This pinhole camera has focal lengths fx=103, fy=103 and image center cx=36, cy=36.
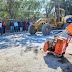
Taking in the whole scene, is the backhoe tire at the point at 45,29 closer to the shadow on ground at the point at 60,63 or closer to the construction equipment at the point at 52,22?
the construction equipment at the point at 52,22

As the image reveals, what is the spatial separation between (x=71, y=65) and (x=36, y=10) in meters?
23.5

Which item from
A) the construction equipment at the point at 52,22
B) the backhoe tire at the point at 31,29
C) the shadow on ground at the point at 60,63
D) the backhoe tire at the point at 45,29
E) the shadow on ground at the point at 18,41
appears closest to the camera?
the shadow on ground at the point at 60,63

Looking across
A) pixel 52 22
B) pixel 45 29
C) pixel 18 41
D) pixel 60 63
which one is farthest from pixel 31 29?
pixel 60 63

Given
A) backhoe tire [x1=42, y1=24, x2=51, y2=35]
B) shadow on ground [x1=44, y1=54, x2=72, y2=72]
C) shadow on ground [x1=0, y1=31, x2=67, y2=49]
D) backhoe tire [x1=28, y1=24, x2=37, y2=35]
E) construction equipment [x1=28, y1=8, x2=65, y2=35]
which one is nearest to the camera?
shadow on ground [x1=44, y1=54, x2=72, y2=72]

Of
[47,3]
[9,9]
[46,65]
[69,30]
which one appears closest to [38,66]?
[46,65]

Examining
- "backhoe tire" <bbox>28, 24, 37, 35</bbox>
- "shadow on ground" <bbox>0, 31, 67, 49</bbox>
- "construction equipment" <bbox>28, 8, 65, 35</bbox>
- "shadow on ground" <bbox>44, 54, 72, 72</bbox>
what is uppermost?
"construction equipment" <bbox>28, 8, 65, 35</bbox>

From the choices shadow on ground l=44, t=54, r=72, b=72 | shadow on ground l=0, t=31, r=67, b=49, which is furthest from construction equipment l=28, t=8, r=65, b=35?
shadow on ground l=44, t=54, r=72, b=72

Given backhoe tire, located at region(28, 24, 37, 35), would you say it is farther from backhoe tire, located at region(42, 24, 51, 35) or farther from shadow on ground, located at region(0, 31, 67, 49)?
shadow on ground, located at region(0, 31, 67, 49)

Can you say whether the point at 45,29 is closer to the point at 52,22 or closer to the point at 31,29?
the point at 31,29

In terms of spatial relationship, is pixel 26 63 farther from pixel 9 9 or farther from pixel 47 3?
pixel 47 3

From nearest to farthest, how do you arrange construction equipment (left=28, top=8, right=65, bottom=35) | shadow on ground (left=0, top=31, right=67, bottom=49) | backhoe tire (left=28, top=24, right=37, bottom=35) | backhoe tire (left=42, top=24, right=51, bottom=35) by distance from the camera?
shadow on ground (left=0, top=31, right=67, bottom=49), backhoe tire (left=42, top=24, right=51, bottom=35), backhoe tire (left=28, top=24, right=37, bottom=35), construction equipment (left=28, top=8, right=65, bottom=35)

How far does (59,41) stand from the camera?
3.91 m

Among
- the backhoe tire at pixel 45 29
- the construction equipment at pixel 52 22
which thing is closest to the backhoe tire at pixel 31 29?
the construction equipment at pixel 52 22

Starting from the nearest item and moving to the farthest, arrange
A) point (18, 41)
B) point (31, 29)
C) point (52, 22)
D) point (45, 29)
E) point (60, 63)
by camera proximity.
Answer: point (60, 63) < point (18, 41) < point (45, 29) < point (31, 29) < point (52, 22)
